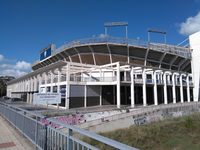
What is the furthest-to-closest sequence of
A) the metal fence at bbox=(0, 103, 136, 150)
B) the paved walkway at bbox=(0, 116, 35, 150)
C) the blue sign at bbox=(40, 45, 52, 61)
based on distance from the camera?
the blue sign at bbox=(40, 45, 52, 61) → the paved walkway at bbox=(0, 116, 35, 150) → the metal fence at bbox=(0, 103, 136, 150)

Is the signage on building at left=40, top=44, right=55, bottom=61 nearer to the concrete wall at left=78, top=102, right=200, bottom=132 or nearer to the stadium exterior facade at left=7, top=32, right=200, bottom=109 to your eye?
the stadium exterior facade at left=7, top=32, right=200, bottom=109

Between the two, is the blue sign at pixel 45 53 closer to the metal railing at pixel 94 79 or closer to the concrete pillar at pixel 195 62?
the metal railing at pixel 94 79

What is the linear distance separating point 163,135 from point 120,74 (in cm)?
1599

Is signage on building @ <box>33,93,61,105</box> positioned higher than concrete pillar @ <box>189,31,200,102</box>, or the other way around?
concrete pillar @ <box>189,31,200,102</box>

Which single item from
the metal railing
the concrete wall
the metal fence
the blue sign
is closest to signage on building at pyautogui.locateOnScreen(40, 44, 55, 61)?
the blue sign

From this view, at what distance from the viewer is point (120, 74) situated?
33.2 metres

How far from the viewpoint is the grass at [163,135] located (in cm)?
1623

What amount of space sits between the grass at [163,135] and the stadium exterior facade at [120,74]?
25.4ft

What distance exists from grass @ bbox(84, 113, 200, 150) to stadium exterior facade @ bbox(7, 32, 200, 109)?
7.75 meters

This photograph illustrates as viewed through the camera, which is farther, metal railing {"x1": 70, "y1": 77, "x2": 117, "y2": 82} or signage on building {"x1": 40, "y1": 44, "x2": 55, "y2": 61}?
signage on building {"x1": 40, "y1": 44, "x2": 55, "y2": 61}

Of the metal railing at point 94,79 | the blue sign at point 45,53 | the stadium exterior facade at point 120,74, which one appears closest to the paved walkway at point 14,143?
the stadium exterior facade at point 120,74

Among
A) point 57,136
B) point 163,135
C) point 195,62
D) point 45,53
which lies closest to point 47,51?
point 45,53

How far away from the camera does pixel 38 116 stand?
16.9 ft

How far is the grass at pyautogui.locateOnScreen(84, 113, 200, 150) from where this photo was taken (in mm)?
16234
